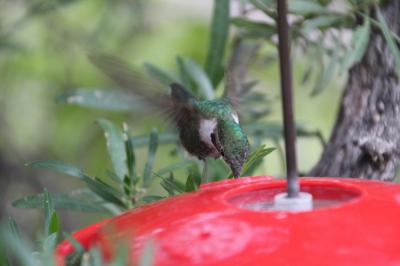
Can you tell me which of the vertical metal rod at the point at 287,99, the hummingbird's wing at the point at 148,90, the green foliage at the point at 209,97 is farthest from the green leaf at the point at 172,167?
the vertical metal rod at the point at 287,99

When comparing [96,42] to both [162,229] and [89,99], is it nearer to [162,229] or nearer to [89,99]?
[89,99]

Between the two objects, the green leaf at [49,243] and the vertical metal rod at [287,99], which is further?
the vertical metal rod at [287,99]

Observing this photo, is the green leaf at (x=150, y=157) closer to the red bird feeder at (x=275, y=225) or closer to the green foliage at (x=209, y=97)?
the green foliage at (x=209, y=97)

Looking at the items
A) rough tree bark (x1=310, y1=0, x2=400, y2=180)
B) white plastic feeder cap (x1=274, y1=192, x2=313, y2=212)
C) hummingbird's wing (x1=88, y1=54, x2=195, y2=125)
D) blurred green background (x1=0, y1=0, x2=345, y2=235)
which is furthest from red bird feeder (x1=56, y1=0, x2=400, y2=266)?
blurred green background (x1=0, y1=0, x2=345, y2=235)

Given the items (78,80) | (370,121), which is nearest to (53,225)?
(370,121)

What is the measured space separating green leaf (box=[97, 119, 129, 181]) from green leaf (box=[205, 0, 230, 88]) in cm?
42

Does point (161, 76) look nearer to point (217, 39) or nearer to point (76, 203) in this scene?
point (217, 39)

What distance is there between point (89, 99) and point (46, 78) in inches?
51.2

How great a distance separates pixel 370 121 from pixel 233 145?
252 millimetres

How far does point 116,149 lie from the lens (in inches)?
71.8

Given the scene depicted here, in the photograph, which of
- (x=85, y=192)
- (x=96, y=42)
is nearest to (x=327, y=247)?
(x=85, y=192)

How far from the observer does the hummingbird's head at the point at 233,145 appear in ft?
5.40

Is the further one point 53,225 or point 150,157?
point 150,157

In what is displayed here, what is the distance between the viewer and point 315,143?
373 centimetres
